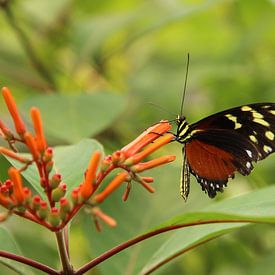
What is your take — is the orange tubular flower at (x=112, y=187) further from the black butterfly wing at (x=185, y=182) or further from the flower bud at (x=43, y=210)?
the black butterfly wing at (x=185, y=182)

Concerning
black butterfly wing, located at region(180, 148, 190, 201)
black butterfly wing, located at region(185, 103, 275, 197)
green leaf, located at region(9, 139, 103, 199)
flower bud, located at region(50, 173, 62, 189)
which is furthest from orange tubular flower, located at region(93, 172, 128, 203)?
black butterfly wing, located at region(185, 103, 275, 197)

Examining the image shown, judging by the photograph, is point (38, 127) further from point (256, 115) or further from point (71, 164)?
point (256, 115)

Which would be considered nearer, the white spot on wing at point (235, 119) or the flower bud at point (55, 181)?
the flower bud at point (55, 181)

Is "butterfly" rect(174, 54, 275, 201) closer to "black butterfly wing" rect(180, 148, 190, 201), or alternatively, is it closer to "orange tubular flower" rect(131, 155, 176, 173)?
"black butterfly wing" rect(180, 148, 190, 201)

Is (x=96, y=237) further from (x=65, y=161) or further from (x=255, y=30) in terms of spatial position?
(x=255, y=30)

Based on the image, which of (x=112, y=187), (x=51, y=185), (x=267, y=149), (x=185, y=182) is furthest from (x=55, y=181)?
(x=267, y=149)

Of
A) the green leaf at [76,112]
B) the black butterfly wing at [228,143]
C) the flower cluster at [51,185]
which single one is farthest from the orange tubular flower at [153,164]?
the green leaf at [76,112]
